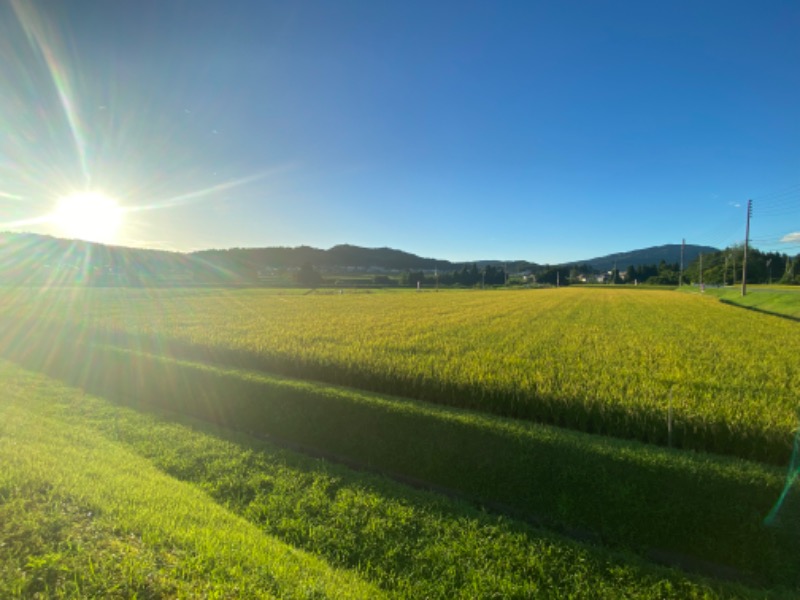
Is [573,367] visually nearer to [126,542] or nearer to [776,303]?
[126,542]

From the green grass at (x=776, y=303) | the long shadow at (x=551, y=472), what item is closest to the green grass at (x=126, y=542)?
the long shadow at (x=551, y=472)

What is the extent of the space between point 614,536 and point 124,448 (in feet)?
27.1

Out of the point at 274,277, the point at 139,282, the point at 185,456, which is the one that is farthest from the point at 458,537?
the point at 274,277

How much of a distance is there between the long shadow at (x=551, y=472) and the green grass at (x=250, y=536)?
2.91 feet

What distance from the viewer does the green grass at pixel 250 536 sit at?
10.4ft

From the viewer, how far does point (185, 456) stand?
7238mm

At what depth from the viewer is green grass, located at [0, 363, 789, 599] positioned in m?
3.17

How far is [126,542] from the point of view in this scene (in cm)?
356

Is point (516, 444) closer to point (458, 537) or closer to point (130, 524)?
point (458, 537)

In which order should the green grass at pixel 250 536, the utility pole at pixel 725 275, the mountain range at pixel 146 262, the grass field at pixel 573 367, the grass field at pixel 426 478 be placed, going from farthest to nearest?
the utility pole at pixel 725 275, the mountain range at pixel 146 262, the grass field at pixel 573 367, the grass field at pixel 426 478, the green grass at pixel 250 536

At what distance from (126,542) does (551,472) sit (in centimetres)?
543

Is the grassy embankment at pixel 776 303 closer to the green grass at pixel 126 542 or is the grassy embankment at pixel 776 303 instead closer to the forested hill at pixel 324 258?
the green grass at pixel 126 542

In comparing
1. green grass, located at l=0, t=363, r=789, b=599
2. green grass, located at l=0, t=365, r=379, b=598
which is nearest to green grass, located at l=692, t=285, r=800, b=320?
green grass, located at l=0, t=363, r=789, b=599

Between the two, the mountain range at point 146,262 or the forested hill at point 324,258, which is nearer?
the mountain range at point 146,262
